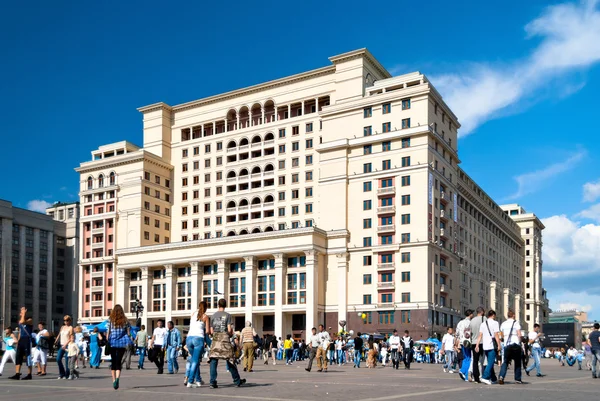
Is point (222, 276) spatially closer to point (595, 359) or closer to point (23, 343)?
point (595, 359)

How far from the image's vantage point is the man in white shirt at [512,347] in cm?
2055

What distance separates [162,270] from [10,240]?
36161 mm

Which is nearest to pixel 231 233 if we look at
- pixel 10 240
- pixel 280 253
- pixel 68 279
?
pixel 280 253

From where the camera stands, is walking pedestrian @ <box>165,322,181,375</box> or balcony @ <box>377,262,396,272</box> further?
balcony @ <box>377,262,396,272</box>

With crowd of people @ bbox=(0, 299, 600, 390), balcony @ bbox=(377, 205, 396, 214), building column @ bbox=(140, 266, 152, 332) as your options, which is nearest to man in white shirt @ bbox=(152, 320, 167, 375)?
crowd of people @ bbox=(0, 299, 600, 390)

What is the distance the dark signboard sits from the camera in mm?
92438

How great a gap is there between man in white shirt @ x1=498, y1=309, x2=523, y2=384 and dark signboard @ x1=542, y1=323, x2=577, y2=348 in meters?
75.2

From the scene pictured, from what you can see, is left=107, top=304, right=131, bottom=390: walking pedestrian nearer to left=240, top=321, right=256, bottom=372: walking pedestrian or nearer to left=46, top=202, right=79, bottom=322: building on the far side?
left=240, top=321, right=256, bottom=372: walking pedestrian

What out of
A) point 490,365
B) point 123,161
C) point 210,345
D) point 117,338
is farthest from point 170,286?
point 117,338

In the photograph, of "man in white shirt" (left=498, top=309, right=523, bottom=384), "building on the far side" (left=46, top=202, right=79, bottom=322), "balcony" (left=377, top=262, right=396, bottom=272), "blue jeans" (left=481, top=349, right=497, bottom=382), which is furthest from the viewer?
"building on the far side" (left=46, top=202, right=79, bottom=322)

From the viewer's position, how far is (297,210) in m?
92.5

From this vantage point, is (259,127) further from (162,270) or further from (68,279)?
(68,279)

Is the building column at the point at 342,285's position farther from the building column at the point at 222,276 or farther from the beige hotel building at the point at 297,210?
the building column at the point at 222,276

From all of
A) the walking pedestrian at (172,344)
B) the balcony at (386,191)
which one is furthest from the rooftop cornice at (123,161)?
the walking pedestrian at (172,344)
